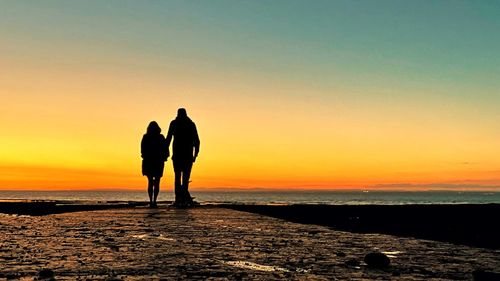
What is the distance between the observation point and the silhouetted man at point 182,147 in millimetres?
21828

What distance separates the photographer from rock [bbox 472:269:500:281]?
4.81 meters

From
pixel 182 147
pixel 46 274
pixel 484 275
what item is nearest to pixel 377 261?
pixel 484 275

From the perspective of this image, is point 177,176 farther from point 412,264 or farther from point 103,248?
point 412,264

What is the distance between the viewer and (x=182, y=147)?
21781 millimetres

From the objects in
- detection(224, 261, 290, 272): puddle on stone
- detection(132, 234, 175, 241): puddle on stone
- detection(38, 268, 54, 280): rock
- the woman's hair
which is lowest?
detection(224, 261, 290, 272): puddle on stone

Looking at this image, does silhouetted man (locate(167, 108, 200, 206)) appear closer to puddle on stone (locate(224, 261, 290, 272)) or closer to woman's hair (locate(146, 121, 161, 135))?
woman's hair (locate(146, 121, 161, 135))

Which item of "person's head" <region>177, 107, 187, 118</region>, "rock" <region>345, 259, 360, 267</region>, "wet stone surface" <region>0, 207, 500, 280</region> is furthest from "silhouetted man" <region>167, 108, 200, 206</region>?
"rock" <region>345, 259, 360, 267</region>

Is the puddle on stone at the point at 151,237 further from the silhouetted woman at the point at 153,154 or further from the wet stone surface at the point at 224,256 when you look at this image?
the silhouetted woman at the point at 153,154

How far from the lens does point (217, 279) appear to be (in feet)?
15.1

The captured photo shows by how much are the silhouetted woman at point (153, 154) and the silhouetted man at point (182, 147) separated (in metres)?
0.36

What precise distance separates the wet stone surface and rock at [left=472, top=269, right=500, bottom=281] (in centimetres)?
6

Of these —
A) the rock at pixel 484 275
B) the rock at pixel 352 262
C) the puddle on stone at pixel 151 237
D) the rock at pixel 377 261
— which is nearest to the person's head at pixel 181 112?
the puddle on stone at pixel 151 237

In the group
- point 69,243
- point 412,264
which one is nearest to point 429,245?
point 412,264

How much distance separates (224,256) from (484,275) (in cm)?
235
